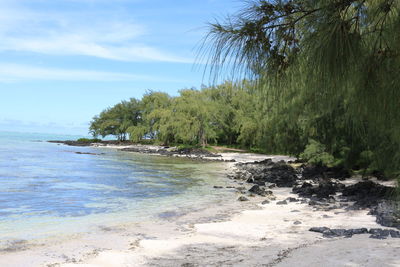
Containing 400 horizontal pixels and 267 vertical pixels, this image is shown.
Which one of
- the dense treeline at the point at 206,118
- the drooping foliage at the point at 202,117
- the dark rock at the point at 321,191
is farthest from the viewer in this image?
the drooping foliage at the point at 202,117

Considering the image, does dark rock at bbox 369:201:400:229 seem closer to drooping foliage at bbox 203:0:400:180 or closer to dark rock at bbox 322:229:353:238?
dark rock at bbox 322:229:353:238

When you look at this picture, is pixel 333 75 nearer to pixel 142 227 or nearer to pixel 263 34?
pixel 263 34

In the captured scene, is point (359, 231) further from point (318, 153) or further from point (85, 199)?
point (318, 153)

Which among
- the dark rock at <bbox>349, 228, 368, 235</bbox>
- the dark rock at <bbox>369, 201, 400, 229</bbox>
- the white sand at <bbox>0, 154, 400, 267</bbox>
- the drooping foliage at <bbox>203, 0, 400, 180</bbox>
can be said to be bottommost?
the white sand at <bbox>0, 154, 400, 267</bbox>

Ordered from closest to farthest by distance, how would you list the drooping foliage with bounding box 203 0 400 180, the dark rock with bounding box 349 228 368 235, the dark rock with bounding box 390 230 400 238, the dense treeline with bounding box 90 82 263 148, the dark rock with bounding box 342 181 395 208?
the drooping foliage with bounding box 203 0 400 180 < the dark rock with bounding box 390 230 400 238 < the dark rock with bounding box 349 228 368 235 < the dark rock with bounding box 342 181 395 208 < the dense treeline with bounding box 90 82 263 148

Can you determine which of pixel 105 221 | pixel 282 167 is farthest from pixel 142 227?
pixel 282 167

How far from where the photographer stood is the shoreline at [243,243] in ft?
19.4

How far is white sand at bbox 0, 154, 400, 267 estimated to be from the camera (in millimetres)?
5905

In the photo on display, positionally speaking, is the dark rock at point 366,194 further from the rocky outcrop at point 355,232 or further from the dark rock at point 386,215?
the rocky outcrop at point 355,232

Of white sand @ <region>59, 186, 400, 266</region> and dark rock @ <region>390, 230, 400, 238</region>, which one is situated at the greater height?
dark rock @ <region>390, 230, 400, 238</region>

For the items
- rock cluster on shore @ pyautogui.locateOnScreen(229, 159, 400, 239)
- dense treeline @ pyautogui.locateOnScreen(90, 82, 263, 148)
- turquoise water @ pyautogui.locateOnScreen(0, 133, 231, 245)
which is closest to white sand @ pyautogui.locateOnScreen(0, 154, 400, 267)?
rock cluster on shore @ pyautogui.locateOnScreen(229, 159, 400, 239)

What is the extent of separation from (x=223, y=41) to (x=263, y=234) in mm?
6110

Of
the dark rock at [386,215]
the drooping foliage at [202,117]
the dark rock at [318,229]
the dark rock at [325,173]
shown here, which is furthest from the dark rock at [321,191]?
the drooping foliage at [202,117]

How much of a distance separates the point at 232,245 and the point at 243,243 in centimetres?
27
